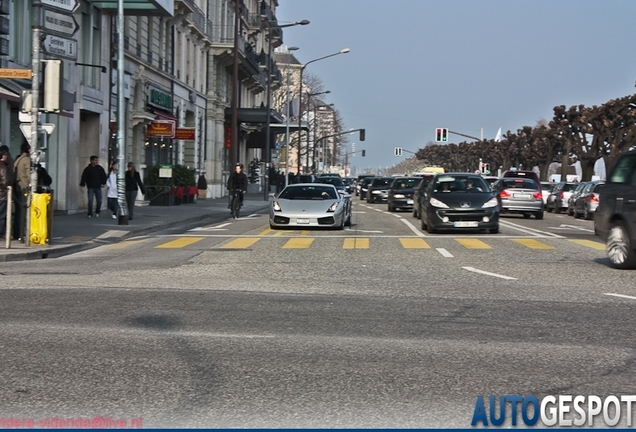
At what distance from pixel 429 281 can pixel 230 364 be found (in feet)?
20.1

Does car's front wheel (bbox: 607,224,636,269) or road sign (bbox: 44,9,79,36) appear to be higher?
road sign (bbox: 44,9,79,36)

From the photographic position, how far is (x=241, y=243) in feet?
65.2

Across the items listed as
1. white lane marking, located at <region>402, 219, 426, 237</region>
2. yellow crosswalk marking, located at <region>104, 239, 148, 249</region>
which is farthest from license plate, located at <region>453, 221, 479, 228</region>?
yellow crosswalk marking, located at <region>104, 239, 148, 249</region>

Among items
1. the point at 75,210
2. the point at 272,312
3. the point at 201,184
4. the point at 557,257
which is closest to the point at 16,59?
the point at 75,210

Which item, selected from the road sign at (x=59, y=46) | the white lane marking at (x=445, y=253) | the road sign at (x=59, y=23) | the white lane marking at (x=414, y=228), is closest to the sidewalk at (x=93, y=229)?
the road sign at (x=59, y=46)

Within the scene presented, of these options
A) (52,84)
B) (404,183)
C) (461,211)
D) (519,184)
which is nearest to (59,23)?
(52,84)

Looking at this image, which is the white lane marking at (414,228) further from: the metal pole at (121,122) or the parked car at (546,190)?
the parked car at (546,190)

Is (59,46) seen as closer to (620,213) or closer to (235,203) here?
(620,213)

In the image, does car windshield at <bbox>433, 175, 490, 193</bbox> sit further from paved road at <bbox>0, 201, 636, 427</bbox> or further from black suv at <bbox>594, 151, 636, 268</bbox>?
black suv at <bbox>594, 151, 636, 268</bbox>

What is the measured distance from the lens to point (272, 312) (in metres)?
9.74

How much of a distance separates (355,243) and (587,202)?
746 inches

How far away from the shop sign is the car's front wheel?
28464mm

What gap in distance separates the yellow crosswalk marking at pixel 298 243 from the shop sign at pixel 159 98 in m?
21.3

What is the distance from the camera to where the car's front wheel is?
1431 cm
